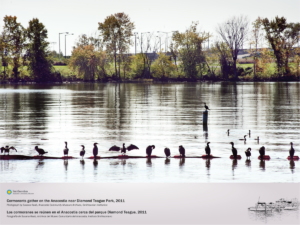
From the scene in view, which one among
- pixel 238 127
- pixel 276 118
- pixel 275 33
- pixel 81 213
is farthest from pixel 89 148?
pixel 275 33

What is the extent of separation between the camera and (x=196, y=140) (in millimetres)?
18594

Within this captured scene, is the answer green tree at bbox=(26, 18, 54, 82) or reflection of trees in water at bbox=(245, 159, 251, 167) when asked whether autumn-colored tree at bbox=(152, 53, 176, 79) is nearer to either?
green tree at bbox=(26, 18, 54, 82)

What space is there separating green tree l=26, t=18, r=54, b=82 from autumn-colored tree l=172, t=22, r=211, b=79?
3625cm

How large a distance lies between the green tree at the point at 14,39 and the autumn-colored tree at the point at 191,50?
142ft

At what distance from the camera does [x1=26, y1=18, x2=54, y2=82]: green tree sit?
113812mm

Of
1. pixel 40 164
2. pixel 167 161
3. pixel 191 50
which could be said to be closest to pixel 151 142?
pixel 167 161

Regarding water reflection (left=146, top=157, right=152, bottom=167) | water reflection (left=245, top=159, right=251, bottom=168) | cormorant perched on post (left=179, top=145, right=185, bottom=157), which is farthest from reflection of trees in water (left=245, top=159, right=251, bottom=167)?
water reflection (left=146, top=157, right=152, bottom=167)

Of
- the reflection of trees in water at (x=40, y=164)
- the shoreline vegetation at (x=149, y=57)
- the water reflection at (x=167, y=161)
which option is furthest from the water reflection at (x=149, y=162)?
the shoreline vegetation at (x=149, y=57)

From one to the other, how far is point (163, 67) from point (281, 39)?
32522mm

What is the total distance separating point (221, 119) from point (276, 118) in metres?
3.79

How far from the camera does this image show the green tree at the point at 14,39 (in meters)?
114

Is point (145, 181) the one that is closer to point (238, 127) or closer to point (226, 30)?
point (238, 127)

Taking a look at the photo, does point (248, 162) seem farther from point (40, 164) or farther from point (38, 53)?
point (38, 53)

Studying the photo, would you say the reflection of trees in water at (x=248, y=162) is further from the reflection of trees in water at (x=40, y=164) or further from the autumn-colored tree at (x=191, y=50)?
the autumn-colored tree at (x=191, y=50)
